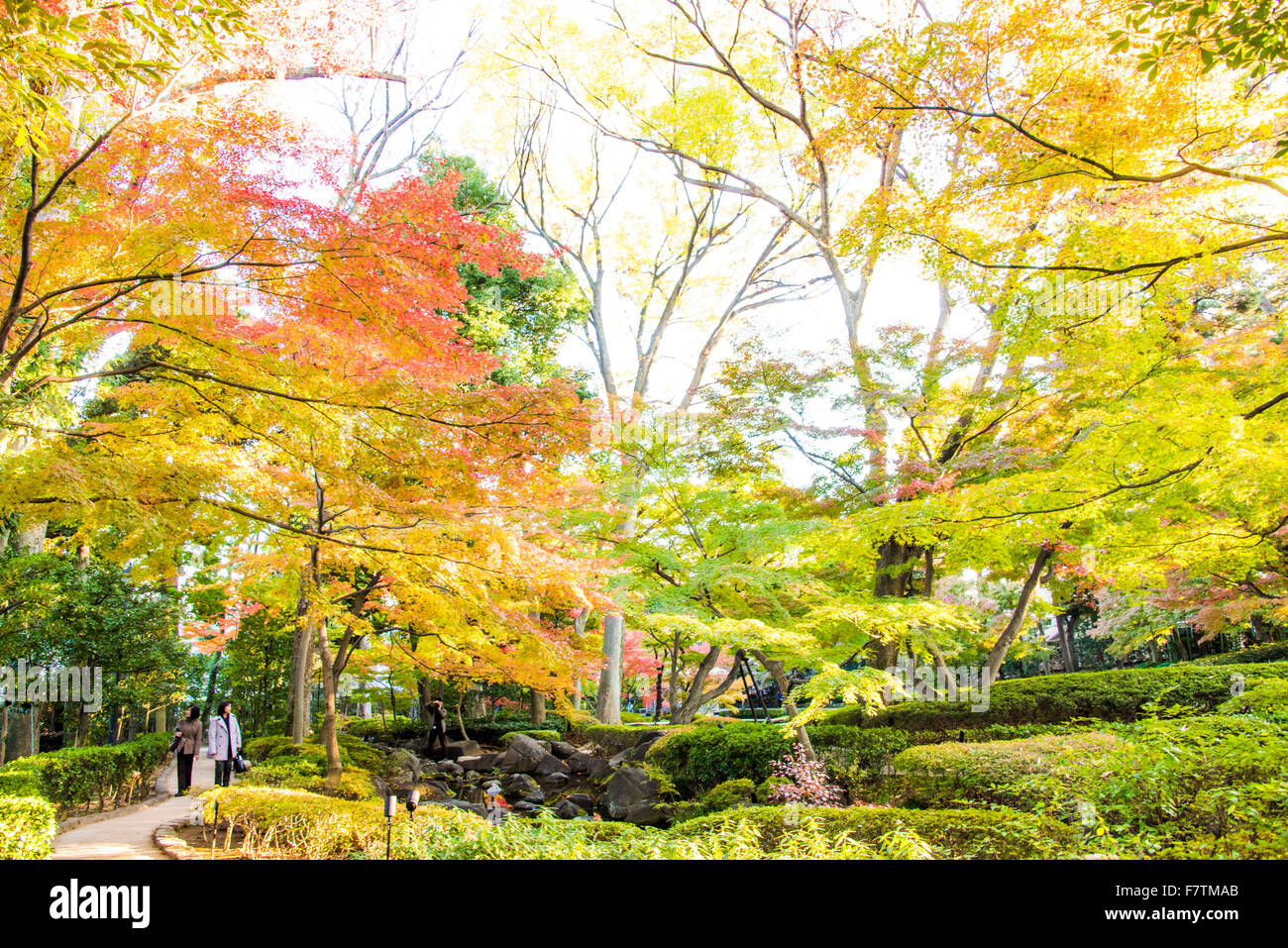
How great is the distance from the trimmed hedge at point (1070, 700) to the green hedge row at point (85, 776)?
31.9 feet

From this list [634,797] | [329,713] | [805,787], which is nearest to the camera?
[805,787]

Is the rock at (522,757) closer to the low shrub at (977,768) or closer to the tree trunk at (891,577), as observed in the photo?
the tree trunk at (891,577)

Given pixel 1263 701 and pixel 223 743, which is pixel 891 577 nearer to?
pixel 1263 701

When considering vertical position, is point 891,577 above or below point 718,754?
above

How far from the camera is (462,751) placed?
15.6 meters

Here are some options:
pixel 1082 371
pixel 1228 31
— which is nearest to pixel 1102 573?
pixel 1082 371

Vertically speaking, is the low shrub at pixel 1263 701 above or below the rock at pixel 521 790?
above

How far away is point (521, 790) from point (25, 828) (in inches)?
297

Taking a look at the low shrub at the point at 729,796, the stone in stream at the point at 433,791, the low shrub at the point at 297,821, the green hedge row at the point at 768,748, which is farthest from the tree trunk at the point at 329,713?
the green hedge row at the point at 768,748

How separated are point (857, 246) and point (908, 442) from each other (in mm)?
4729

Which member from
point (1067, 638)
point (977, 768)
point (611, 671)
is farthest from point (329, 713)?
point (1067, 638)

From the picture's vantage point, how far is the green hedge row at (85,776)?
6.96m

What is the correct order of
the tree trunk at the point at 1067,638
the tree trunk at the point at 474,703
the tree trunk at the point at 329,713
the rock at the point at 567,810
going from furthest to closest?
1. the tree trunk at the point at 1067,638
2. the tree trunk at the point at 474,703
3. the rock at the point at 567,810
4. the tree trunk at the point at 329,713
